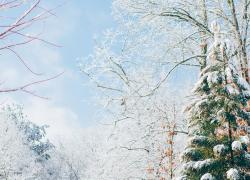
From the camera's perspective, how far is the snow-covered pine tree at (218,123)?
1020 cm

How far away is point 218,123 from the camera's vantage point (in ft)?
35.6

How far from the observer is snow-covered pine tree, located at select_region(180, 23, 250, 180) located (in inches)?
401

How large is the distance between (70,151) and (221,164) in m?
66.0

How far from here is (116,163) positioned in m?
21.2

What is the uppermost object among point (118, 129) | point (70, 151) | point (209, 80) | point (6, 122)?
point (70, 151)

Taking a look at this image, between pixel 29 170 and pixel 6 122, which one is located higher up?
pixel 6 122

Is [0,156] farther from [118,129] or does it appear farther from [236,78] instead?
[236,78]

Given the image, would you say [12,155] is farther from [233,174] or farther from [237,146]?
[233,174]

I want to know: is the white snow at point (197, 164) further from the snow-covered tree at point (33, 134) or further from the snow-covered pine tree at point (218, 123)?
the snow-covered tree at point (33, 134)

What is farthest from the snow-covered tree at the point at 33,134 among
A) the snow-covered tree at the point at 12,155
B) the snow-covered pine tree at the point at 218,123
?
the snow-covered pine tree at the point at 218,123

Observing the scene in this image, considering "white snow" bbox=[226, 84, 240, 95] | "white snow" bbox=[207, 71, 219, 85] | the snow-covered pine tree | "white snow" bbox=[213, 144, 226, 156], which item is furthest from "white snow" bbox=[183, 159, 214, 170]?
"white snow" bbox=[207, 71, 219, 85]

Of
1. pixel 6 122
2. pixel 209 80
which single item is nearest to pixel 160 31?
pixel 209 80

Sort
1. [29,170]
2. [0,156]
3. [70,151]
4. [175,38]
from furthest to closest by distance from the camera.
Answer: [70,151] < [29,170] < [0,156] < [175,38]

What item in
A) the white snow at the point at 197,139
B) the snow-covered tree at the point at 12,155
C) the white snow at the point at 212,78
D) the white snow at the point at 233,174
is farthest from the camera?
the snow-covered tree at the point at 12,155
